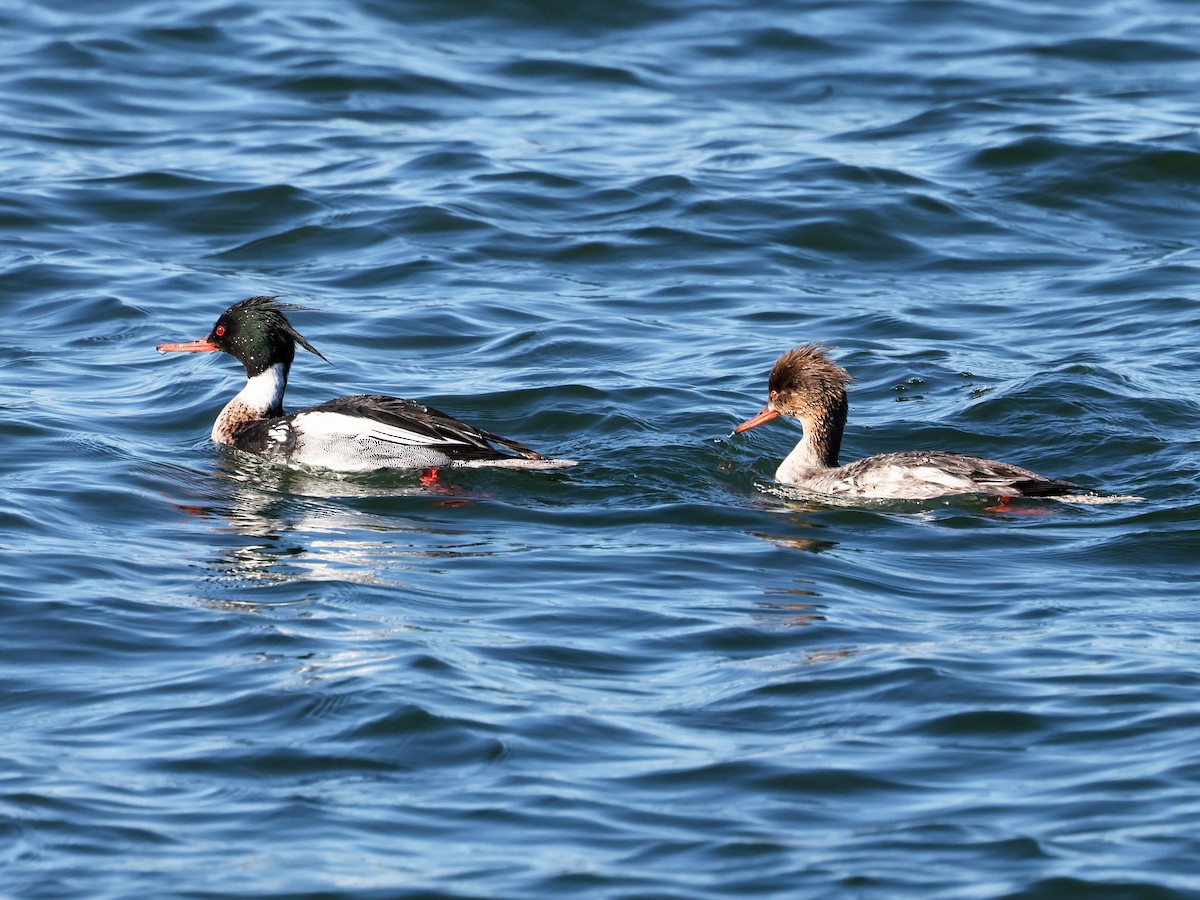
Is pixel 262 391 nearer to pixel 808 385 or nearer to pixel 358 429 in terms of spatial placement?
pixel 358 429

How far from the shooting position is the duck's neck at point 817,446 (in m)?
11.9

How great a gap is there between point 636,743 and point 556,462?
167 inches

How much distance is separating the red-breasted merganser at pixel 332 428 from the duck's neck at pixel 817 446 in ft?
4.91

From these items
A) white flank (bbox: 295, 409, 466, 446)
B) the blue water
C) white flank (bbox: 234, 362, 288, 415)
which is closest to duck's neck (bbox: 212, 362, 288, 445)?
white flank (bbox: 234, 362, 288, 415)

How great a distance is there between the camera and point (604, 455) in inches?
481

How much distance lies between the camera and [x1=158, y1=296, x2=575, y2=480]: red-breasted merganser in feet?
38.4

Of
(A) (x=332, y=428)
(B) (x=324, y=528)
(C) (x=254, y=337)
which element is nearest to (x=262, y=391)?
(C) (x=254, y=337)

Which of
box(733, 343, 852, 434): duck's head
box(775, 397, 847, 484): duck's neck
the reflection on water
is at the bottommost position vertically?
the reflection on water

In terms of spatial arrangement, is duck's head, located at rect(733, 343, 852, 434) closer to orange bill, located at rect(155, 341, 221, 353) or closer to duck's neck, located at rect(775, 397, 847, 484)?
duck's neck, located at rect(775, 397, 847, 484)

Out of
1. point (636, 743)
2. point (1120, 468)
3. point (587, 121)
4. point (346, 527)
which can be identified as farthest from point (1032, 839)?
point (587, 121)

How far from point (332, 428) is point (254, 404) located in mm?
1063

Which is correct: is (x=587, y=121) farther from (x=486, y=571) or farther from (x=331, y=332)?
(x=486, y=571)

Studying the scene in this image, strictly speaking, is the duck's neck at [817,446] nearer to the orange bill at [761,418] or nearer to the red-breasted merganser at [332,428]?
the orange bill at [761,418]

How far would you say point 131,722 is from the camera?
25.7 feet
